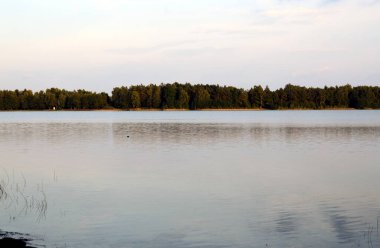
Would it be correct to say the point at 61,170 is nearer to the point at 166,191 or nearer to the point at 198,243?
the point at 166,191

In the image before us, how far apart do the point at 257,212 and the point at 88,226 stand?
6.27 metres

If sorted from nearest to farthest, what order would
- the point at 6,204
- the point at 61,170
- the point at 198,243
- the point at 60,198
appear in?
the point at 198,243 < the point at 6,204 < the point at 60,198 < the point at 61,170

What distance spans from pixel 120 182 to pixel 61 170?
698 centimetres

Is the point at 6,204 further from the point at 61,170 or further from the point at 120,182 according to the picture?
the point at 61,170

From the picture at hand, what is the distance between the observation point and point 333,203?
21.8 m

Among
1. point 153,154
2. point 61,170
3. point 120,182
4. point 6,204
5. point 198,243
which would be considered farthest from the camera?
point 153,154

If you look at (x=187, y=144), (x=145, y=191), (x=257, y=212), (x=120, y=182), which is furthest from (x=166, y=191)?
(x=187, y=144)

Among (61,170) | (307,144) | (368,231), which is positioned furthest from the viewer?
(307,144)

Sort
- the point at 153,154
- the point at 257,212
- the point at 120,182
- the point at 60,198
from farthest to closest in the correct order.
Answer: the point at 153,154
the point at 120,182
the point at 60,198
the point at 257,212

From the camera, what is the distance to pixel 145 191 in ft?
82.0

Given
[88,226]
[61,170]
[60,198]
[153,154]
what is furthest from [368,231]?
[153,154]

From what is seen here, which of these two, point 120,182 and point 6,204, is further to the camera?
point 120,182

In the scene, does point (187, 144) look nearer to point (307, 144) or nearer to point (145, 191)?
point (307, 144)

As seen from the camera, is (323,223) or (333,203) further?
(333,203)
